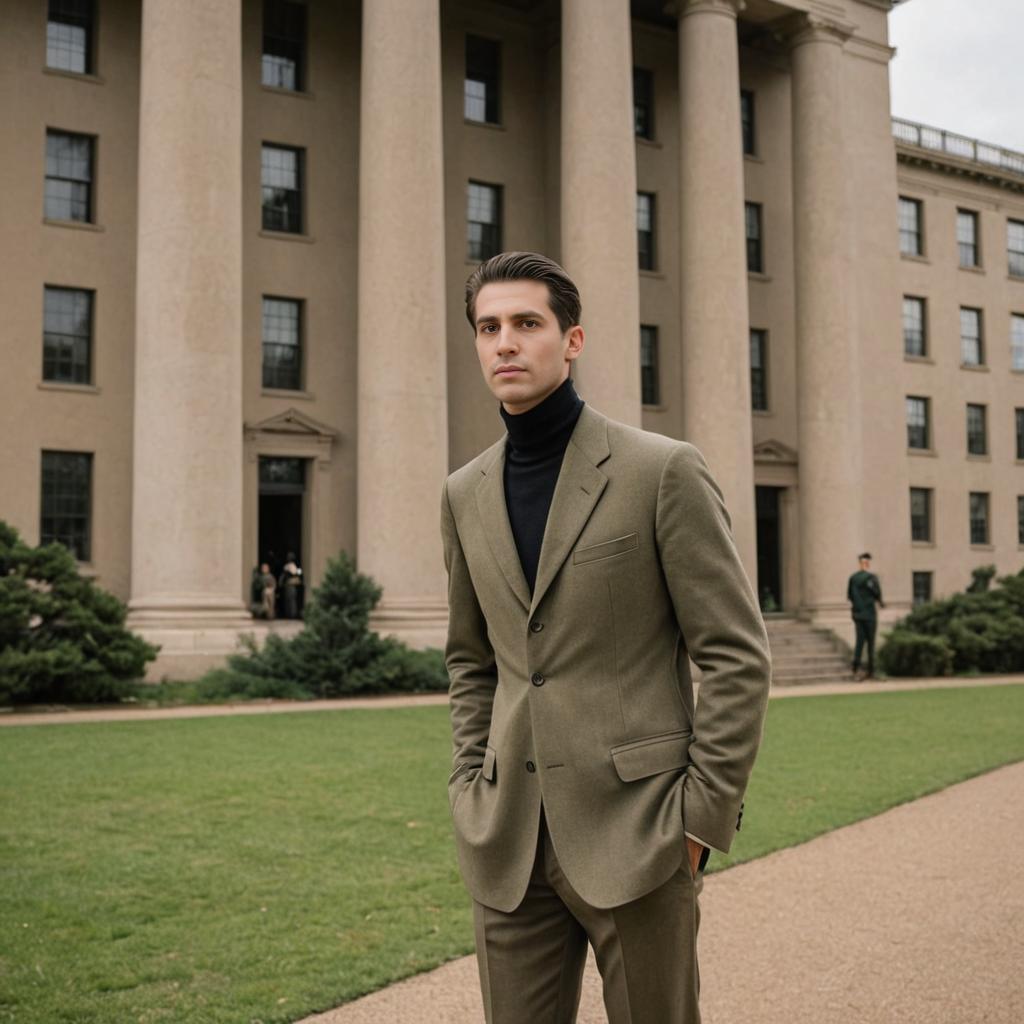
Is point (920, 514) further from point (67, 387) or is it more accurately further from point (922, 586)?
point (67, 387)

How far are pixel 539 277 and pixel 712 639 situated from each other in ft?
3.65

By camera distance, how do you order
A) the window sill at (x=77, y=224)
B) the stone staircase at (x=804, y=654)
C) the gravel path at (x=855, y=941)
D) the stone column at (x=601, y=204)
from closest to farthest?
1. the gravel path at (x=855, y=941)
2. the window sill at (x=77, y=224)
3. the stone column at (x=601, y=204)
4. the stone staircase at (x=804, y=654)

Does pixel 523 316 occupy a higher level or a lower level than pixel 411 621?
higher

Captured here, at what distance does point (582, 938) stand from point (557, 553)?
3.59ft

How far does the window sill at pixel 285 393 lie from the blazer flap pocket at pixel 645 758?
30.2 metres

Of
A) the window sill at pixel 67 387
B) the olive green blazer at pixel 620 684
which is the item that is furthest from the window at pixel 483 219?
the olive green blazer at pixel 620 684

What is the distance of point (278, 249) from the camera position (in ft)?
109

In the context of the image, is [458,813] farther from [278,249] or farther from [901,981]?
[278,249]

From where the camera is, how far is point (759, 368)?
41375mm

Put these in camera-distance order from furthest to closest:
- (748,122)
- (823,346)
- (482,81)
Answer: (748,122), (482,81), (823,346)

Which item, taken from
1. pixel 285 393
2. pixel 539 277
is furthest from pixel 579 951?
pixel 285 393

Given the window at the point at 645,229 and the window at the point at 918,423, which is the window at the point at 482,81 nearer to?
the window at the point at 645,229

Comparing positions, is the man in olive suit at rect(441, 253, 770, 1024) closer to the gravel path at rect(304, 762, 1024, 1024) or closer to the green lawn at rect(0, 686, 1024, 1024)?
the gravel path at rect(304, 762, 1024, 1024)

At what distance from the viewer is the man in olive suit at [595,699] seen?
313cm
